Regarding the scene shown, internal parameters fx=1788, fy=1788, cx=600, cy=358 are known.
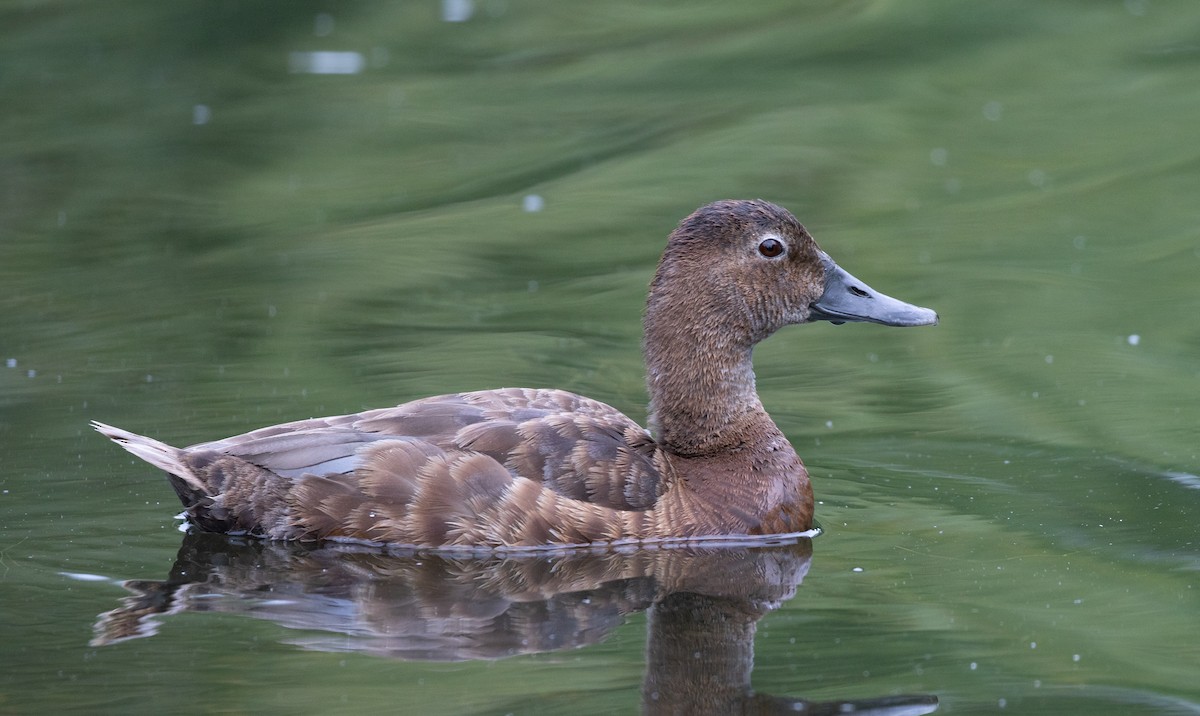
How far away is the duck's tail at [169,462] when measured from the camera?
751cm

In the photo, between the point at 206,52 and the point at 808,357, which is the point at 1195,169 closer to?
the point at 808,357

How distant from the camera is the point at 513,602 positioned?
6820 millimetres

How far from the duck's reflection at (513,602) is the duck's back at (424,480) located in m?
0.11

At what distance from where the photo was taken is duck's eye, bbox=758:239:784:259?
8039 mm

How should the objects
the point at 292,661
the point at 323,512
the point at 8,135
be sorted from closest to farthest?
the point at 292,661, the point at 323,512, the point at 8,135

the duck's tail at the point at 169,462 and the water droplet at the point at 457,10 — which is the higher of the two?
the water droplet at the point at 457,10

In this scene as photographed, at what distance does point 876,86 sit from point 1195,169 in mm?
2966

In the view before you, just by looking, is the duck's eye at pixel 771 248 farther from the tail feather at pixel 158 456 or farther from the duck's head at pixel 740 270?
the tail feather at pixel 158 456

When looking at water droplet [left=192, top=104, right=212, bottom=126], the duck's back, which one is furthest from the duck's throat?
water droplet [left=192, top=104, right=212, bottom=126]

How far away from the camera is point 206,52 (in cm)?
1664

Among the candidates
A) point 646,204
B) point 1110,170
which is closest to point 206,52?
point 646,204

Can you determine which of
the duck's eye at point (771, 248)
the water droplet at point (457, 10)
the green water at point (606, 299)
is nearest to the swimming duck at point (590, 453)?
the duck's eye at point (771, 248)

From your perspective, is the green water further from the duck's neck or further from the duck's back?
the duck's neck

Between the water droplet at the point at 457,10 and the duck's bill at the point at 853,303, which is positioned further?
the water droplet at the point at 457,10
